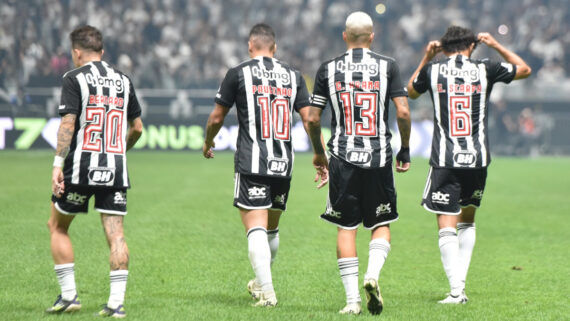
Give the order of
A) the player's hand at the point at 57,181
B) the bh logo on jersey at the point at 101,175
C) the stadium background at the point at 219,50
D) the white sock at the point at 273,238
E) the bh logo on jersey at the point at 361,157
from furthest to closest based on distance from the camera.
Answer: the stadium background at the point at 219,50 → the white sock at the point at 273,238 → the bh logo on jersey at the point at 361,157 → the bh logo on jersey at the point at 101,175 → the player's hand at the point at 57,181

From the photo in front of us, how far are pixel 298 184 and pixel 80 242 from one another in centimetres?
838

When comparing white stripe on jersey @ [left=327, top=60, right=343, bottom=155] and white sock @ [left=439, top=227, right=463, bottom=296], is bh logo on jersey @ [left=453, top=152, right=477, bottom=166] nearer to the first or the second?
white sock @ [left=439, top=227, right=463, bottom=296]

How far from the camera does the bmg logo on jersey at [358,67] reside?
647cm

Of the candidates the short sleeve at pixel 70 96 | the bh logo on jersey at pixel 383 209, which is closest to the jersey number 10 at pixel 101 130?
the short sleeve at pixel 70 96

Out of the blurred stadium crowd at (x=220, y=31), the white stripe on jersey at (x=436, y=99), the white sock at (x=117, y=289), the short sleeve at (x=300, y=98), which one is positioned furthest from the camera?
the blurred stadium crowd at (x=220, y=31)

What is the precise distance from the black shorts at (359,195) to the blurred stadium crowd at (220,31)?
19.9 metres

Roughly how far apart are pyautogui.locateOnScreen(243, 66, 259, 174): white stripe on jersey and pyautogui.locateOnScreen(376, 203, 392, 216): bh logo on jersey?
96 cm

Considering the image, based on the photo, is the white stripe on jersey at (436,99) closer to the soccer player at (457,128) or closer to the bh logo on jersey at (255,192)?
the soccer player at (457,128)

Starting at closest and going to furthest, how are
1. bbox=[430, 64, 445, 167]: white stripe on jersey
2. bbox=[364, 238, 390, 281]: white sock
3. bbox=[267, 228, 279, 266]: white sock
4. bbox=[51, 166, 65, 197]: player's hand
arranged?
bbox=[51, 166, 65, 197]: player's hand → bbox=[364, 238, 390, 281]: white sock → bbox=[430, 64, 445, 167]: white stripe on jersey → bbox=[267, 228, 279, 266]: white sock

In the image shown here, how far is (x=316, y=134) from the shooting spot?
6543 millimetres

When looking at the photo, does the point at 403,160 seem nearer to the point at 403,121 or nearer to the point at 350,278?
the point at 403,121

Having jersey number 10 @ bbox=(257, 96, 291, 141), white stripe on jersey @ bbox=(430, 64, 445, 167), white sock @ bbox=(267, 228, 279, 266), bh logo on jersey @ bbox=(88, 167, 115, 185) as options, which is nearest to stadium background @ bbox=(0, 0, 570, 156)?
white sock @ bbox=(267, 228, 279, 266)

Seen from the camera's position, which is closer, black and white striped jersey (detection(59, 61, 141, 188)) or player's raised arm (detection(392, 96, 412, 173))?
black and white striped jersey (detection(59, 61, 141, 188))

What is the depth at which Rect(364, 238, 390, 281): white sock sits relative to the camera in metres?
6.32
